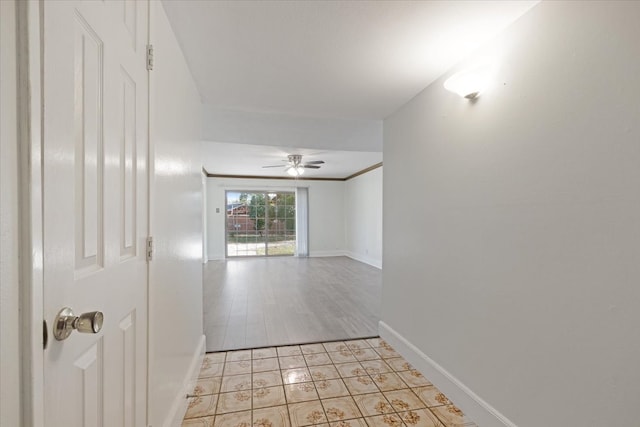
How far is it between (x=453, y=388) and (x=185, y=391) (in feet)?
5.52

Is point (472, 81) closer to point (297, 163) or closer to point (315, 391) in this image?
point (315, 391)

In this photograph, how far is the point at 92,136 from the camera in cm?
80

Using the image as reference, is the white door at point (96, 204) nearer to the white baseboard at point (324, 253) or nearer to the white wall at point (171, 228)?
the white wall at point (171, 228)

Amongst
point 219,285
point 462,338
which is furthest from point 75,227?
point 219,285

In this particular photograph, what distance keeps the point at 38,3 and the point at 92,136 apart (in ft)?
1.02

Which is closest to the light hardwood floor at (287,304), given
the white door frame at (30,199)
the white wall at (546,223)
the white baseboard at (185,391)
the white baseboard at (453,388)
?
the white baseboard at (185,391)

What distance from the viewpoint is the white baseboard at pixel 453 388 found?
5.08ft

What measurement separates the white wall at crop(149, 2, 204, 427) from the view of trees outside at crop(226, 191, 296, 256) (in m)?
5.85

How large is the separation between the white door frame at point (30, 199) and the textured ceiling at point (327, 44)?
98 cm

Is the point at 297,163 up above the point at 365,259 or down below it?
above

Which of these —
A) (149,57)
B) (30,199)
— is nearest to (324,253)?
(149,57)

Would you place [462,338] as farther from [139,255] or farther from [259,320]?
[259,320]

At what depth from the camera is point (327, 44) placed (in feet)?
5.30

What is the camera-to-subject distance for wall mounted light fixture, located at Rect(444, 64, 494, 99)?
157cm
